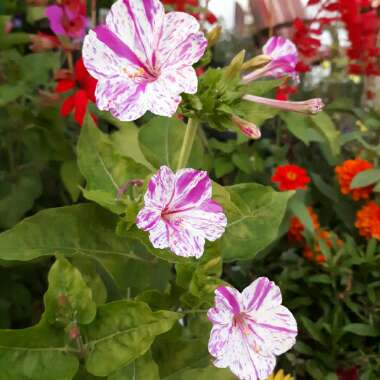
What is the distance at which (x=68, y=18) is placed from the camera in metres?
0.94

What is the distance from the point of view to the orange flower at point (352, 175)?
107 cm

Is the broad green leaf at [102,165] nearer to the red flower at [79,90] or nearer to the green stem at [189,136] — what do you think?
the green stem at [189,136]

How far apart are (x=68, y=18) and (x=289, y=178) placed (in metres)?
0.45

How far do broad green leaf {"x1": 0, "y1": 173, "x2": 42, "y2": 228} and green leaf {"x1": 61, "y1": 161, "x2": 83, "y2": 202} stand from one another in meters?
0.06

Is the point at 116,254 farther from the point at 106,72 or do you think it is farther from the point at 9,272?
the point at 9,272

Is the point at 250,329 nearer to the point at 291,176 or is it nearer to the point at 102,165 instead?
the point at 102,165

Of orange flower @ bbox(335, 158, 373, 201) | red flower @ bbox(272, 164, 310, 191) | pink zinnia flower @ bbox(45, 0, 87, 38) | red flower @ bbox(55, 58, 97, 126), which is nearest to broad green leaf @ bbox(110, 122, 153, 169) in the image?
red flower @ bbox(55, 58, 97, 126)

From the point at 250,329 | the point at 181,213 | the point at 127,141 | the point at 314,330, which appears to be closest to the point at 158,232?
the point at 181,213

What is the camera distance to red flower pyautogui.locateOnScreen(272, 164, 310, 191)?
3.36ft

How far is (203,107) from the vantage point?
53 cm

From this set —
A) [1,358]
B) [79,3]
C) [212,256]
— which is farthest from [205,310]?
[79,3]

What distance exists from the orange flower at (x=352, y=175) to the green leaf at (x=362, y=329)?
26 cm

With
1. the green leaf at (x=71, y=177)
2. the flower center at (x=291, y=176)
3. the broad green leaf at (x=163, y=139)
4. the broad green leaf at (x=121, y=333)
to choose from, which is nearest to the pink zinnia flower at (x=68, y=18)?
the green leaf at (x=71, y=177)

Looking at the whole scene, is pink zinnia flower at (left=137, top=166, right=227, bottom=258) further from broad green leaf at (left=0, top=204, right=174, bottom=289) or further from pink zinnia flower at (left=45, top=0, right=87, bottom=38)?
pink zinnia flower at (left=45, top=0, right=87, bottom=38)
